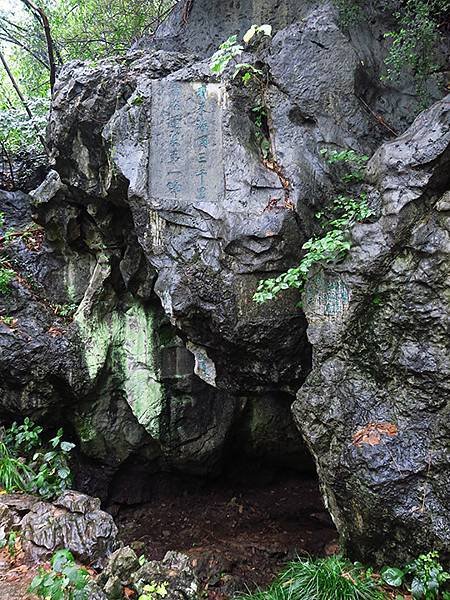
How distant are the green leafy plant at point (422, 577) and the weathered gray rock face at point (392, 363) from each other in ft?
0.33

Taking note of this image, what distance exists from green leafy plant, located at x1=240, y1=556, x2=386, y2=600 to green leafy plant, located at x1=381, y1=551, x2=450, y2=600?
16cm

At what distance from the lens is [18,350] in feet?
21.5

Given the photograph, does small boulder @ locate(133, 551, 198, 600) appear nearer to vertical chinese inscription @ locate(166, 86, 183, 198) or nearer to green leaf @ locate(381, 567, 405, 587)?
green leaf @ locate(381, 567, 405, 587)

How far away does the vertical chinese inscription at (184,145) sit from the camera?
5262 millimetres

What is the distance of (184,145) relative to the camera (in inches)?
213

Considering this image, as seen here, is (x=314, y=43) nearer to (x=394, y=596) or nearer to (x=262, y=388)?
(x=262, y=388)

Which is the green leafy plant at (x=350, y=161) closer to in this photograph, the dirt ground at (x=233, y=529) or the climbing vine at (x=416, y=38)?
the climbing vine at (x=416, y=38)

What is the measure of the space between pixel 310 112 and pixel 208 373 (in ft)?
9.69

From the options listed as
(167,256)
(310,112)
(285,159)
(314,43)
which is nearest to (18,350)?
(167,256)

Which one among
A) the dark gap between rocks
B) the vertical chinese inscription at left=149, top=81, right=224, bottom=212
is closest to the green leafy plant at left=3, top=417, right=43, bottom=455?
the dark gap between rocks

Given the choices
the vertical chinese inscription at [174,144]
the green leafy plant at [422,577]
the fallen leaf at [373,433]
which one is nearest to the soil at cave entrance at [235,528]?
the green leafy plant at [422,577]

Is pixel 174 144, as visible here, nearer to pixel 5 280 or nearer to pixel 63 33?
pixel 5 280

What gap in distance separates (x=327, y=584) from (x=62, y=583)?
206 centimetres

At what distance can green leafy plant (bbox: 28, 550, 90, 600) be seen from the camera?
317 cm
